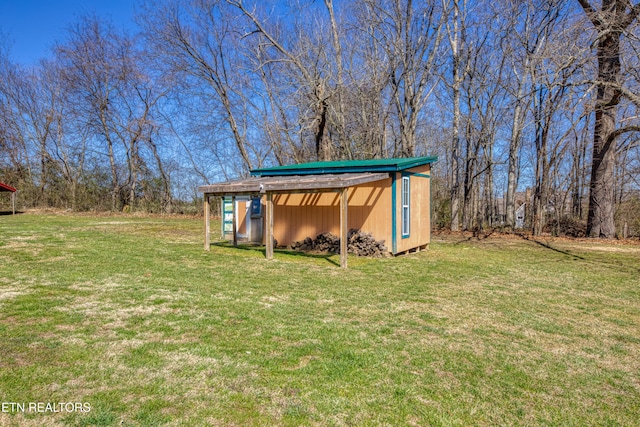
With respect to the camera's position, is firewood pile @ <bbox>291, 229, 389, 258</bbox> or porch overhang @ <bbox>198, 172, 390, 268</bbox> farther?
firewood pile @ <bbox>291, 229, 389, 258</bbox>

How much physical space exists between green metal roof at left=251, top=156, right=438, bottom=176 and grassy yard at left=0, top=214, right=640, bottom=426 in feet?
10.1

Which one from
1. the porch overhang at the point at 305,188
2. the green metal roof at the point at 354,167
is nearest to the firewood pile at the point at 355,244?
the porch overhang at the point at 305,188

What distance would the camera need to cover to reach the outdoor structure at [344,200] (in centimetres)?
859

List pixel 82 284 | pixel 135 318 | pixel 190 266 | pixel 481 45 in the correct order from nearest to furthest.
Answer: pixel 135 318, pixel 82 284, pixel 190 266, pixel 481 45

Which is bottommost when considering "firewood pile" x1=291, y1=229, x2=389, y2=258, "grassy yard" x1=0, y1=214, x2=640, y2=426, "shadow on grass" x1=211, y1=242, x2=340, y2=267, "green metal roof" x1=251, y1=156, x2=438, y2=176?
"grassy yard" x1=0, y1=214, x2=640, y2=426

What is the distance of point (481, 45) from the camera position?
54.9ft

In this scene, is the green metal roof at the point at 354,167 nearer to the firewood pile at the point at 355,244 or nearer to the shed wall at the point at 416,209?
the shed wall at the point at 416,209

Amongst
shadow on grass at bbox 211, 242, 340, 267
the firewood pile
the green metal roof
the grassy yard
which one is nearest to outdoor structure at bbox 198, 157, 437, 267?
the green metal roof

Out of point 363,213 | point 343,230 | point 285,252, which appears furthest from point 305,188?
point 285,252

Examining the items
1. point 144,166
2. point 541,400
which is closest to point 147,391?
point 541,400

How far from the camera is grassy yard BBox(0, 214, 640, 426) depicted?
2359 millimetres

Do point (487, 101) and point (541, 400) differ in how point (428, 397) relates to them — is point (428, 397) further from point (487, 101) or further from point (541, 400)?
point (487, 101)

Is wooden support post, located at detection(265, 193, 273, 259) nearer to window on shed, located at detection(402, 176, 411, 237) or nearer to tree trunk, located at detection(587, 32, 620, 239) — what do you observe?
window on shed, located at detection(402, 176, 411, 237)

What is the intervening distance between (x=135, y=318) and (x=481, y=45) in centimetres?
1773
